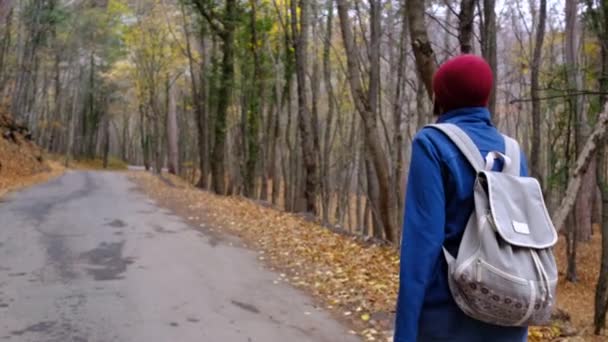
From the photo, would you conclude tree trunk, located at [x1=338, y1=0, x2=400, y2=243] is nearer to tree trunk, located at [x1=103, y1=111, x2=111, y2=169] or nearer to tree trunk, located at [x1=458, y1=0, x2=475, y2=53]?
tree trunk, located at [x1=458, y1=0, x2=475, y2=53]

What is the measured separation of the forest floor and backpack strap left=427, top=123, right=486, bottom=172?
13.8 ft

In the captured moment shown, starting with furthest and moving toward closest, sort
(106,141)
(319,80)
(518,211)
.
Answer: (106,141) < (319,80) < (518,211)

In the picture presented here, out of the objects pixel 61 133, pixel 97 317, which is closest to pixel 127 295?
pixel 97 317

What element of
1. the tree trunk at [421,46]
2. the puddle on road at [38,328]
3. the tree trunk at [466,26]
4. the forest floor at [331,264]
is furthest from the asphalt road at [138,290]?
the tree trunk at [466,26]

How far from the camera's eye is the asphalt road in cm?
599

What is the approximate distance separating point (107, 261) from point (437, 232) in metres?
7.65

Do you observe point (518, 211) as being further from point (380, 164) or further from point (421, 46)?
point (380, 164)

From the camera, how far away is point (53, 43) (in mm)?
41531

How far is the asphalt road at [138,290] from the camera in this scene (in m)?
5.99

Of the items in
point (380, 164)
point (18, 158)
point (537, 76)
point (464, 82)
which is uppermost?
point (537, 76)

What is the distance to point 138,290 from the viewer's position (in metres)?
7.43

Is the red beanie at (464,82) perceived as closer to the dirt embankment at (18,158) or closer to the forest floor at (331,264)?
the forest floor at (331,264)

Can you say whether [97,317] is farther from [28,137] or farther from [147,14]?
[147,14]

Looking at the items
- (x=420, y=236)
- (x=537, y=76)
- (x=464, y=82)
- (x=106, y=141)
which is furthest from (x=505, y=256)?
(x=106, y=141)
